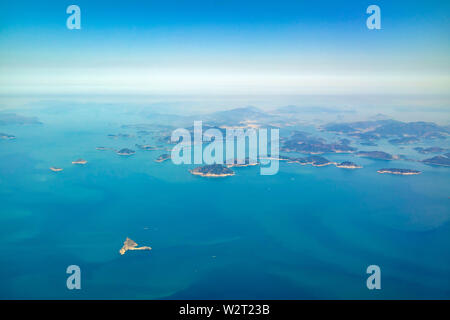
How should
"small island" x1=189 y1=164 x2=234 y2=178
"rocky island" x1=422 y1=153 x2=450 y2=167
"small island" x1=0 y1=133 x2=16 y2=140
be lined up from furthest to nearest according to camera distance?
"small island" x1=0 y1=133 x2=16 y2=140 → "rocky island" x1=422 y1=153 x2=450 y2=167 → "small island" x1=189 y1=164 x2=234 y2=178

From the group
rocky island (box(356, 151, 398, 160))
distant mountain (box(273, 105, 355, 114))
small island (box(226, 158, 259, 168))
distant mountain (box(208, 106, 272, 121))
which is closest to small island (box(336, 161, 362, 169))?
rocky island (box(356, 151, 398, 160))

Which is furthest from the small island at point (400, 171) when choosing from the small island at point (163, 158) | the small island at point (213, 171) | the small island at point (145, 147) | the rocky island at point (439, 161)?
the small island at point (145, 147)

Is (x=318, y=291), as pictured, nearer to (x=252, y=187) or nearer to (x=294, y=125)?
(x=252, y=187)

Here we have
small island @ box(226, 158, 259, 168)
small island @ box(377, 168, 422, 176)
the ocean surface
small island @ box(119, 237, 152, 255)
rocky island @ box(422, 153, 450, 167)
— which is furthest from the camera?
small island @ box(226, 158, 259, 168)

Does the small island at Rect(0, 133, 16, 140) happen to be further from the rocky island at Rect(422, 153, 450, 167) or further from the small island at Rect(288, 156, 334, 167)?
the rocky island at Rect(422, 153, 450, 167)

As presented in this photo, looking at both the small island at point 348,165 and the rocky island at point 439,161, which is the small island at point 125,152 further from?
the rocky island at point 439,161

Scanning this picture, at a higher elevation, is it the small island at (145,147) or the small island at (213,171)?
the small island at (145,147)

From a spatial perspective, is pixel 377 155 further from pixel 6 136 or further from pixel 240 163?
pixel 6 136
